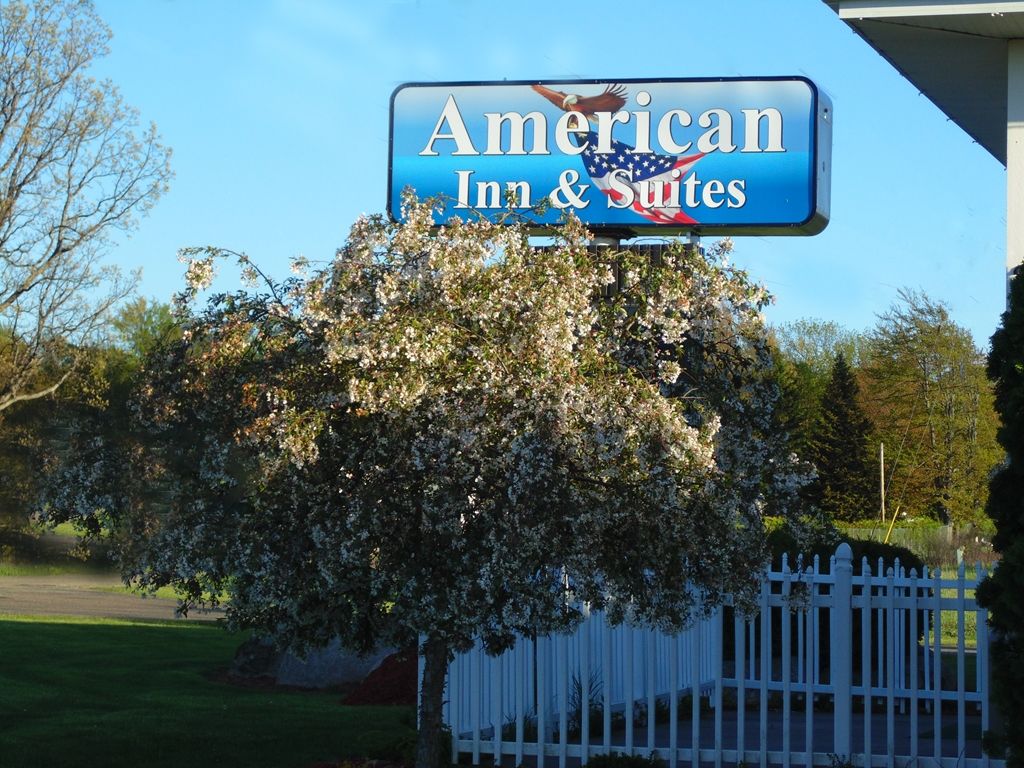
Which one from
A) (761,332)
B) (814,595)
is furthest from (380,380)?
(814,595)

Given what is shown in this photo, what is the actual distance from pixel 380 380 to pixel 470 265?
78 cm

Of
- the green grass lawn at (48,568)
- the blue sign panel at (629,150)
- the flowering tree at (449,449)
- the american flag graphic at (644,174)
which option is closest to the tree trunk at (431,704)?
the flowering tree at (449,449)

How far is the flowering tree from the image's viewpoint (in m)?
6.71

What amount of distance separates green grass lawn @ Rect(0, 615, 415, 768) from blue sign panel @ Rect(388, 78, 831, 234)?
179 inches

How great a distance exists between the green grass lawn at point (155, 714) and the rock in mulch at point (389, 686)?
33 cm

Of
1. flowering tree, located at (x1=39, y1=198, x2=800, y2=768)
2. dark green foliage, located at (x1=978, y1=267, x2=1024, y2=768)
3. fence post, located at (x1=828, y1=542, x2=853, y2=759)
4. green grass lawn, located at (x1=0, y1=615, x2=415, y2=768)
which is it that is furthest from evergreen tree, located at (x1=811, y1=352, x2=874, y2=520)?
flowering tree, located at (x1=39, y1=198, x2=800, y2=768)

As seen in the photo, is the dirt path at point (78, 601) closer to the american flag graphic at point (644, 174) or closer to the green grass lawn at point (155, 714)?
the green grass lawn at point (155, 714)

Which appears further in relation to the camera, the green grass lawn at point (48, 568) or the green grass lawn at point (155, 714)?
the green grass lawn at point (48, 568)

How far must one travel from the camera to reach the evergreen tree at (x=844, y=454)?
4609 cm

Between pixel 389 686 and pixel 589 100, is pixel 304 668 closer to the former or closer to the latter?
pixel 389 686

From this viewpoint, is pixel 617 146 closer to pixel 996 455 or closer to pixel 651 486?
pixel 651 486

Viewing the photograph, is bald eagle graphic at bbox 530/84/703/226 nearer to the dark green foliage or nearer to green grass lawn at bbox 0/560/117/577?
the dark green foliage

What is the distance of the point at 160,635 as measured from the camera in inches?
810

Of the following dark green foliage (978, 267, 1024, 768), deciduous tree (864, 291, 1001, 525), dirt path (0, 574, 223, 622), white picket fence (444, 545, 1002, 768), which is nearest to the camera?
dark green foliage (978, 267, 1024, 768)
